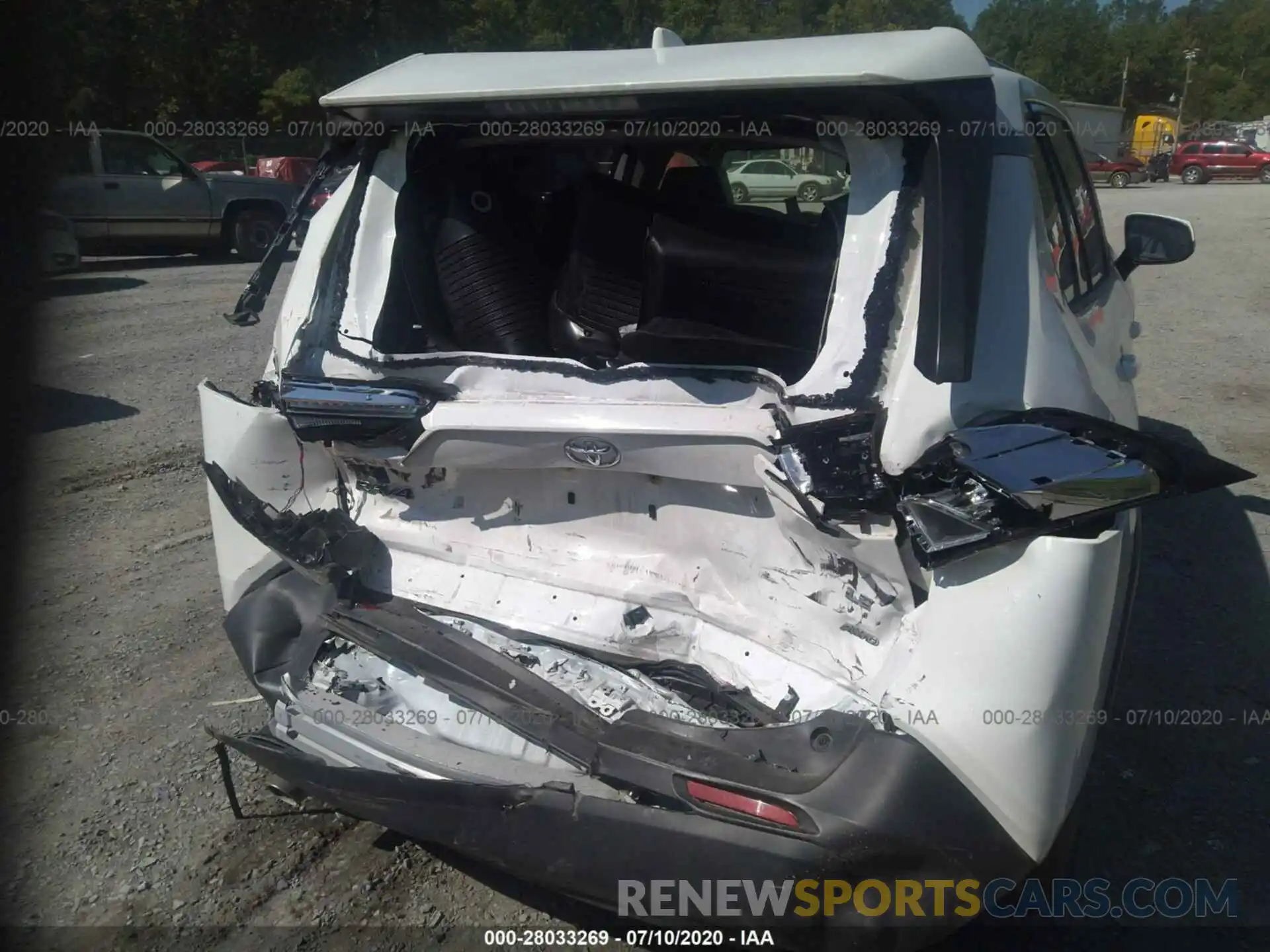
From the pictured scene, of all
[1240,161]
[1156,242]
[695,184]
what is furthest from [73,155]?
[1240,161]

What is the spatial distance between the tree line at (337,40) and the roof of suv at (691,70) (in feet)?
23.3

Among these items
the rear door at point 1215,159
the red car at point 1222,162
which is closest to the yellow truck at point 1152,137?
the red car at point 1222,162

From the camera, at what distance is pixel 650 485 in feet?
8.07

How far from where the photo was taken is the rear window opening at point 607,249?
100 inches

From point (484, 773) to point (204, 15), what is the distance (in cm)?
3335

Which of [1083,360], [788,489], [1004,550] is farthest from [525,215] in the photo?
[1004,550]

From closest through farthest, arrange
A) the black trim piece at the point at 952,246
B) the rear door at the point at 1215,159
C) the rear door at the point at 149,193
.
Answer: the black trim piece at the point at 952,246
the rear door at the point at 149,193
the rear door at the point at 1215,159

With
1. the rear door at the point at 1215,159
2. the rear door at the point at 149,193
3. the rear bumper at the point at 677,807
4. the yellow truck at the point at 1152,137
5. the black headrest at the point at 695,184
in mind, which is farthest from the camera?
the yellow truck at the point at 1152,137

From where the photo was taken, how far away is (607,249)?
2.84 meters

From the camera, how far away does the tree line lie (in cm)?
2683

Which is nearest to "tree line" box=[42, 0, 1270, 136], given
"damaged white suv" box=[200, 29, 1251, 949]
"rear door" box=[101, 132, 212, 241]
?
"rear door" box=[101, 132, 212, 241]

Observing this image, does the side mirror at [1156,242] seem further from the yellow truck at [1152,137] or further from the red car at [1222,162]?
the yellow truck at [1152,137]

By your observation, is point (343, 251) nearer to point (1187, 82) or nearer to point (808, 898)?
point (808, 898)

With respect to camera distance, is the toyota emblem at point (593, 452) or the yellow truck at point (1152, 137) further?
the yellow truck at point (1152, 137)
